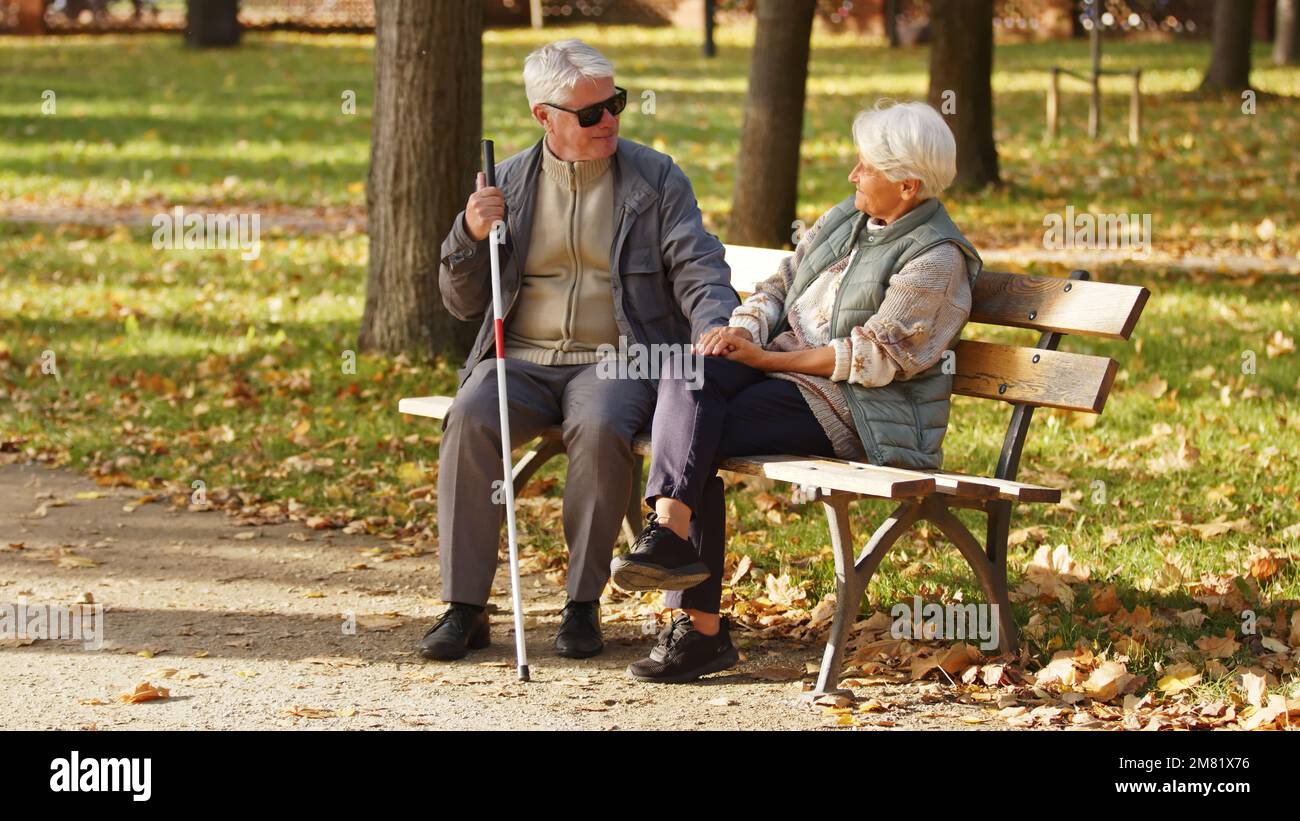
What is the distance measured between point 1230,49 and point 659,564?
18.9 meters

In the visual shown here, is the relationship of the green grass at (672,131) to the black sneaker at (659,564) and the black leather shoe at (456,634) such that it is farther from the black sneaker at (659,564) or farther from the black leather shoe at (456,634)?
the black sneaker at (659,564)

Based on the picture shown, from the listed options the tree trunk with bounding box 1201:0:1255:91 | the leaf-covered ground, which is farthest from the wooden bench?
the tree trunk with bounding box 1201:0:1255:91

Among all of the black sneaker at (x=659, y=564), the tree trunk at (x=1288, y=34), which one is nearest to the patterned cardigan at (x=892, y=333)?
the black sneaker at (x=659, y=564)

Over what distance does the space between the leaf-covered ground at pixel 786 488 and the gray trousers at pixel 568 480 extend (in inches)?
25.0

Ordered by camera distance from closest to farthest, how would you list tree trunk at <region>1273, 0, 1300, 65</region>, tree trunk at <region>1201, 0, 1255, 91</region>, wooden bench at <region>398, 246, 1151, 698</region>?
1. wooden bench at <region>398, 246, 1151, 698</region>
2. tree trunk at <region>1201, 0, 1255, 91</region>
3. tree trunk at <region>1273, 0, 1300, 65</region>

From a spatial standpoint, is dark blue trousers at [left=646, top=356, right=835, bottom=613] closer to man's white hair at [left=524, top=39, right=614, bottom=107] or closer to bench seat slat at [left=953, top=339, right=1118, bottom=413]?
bench seat slat at [left=953, top=339, right=1118, bottom=413]

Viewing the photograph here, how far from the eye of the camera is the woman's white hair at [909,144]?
4.76 meters

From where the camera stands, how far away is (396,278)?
330 inches

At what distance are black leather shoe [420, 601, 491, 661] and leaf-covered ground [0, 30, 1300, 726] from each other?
2.80 ft

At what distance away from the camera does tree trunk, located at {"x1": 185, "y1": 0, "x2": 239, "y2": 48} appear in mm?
26547

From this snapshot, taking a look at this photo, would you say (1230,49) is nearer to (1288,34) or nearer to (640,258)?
(1288,34)

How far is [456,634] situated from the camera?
4.97 metres

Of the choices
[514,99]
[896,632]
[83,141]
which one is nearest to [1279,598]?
[896,632]
